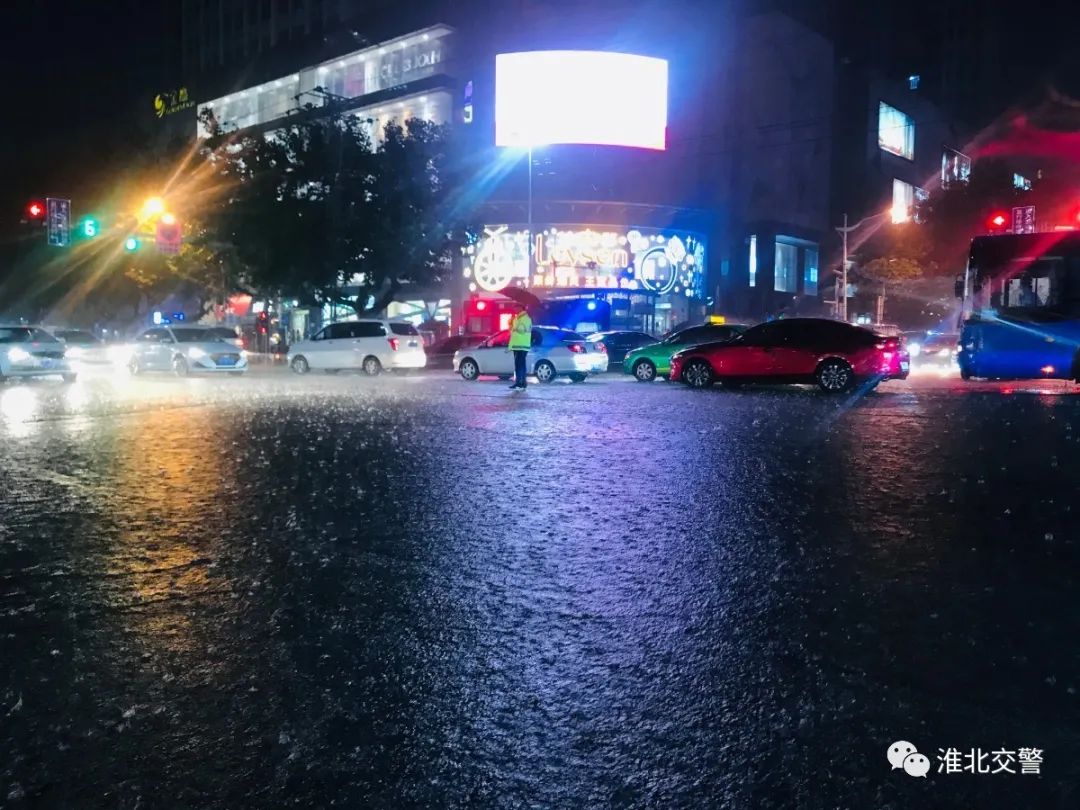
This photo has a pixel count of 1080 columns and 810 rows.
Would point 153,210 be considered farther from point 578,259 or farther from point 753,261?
point 753,261

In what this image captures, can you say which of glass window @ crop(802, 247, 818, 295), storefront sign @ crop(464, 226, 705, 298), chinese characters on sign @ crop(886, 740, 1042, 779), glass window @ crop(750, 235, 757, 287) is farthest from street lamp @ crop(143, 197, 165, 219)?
glass window @ crop(802, 247, 818, 295)

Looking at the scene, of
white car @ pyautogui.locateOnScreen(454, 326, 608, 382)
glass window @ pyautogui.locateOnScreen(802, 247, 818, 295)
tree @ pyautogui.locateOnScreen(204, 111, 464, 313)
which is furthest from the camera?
glass window @ pyautogui.locateOnScreen(802, 247, 818, 295)

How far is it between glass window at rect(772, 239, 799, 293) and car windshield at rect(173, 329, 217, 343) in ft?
130

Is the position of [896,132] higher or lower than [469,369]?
higher

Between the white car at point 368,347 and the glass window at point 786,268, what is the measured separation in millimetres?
35725

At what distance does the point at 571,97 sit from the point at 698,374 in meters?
30.4

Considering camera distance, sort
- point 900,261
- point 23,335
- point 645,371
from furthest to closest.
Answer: point 900,261 → point 645,371 → point 23,335

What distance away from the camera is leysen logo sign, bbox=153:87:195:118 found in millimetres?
80562

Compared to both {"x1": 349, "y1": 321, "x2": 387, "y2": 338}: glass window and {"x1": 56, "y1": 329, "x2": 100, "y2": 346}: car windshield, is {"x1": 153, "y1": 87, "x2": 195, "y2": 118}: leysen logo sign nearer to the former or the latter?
{"x1": 56, "y1": 329, "x2": 100, "y2": 346}: car windshield

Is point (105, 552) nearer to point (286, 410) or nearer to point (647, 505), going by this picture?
point (647, 505)

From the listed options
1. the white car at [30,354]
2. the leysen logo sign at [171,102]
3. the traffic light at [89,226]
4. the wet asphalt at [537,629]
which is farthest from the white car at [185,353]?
the leysen logo sign at [171,102]

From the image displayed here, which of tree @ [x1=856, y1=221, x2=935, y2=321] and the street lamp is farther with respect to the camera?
tree @ [x1=856, y1=221, x2=935, y2=321]

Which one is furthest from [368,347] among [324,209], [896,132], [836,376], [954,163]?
[954,163]

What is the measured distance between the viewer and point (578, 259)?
4681 centimetres
